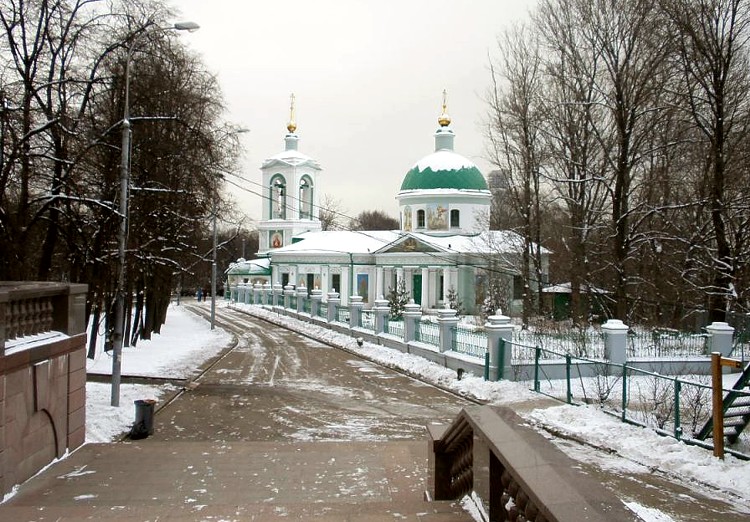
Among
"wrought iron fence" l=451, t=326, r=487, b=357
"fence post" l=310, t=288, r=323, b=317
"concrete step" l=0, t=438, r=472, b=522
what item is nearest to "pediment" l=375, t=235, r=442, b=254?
"fence post" l=310, t=288, r=323, b=317

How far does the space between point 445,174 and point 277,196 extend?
67.4 ft

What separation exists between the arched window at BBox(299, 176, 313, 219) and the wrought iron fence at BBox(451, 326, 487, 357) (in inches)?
1825

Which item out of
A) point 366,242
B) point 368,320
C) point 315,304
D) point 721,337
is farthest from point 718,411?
point 366,242

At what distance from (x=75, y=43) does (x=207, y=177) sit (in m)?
7.16

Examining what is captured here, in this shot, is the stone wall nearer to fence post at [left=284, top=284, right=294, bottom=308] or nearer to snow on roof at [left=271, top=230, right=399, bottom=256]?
fence post at [left=284, top=284, right=294, bottom=308]

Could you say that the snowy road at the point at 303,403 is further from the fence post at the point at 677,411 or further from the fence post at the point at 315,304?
the fence post at the point at 315,304

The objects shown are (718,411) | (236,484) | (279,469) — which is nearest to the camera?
(236,484)

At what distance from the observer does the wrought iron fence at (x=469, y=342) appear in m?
19.6

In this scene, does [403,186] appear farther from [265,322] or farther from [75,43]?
[75,43]

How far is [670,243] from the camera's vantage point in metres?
27.8

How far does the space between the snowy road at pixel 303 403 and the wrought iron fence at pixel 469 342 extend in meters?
1.86

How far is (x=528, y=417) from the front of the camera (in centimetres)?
1370

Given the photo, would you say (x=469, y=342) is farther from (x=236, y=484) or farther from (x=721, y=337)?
(x=236, y=484)

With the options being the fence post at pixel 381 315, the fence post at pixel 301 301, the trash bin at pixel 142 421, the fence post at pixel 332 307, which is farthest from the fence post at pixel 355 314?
the trash bin at pixel 142 421
